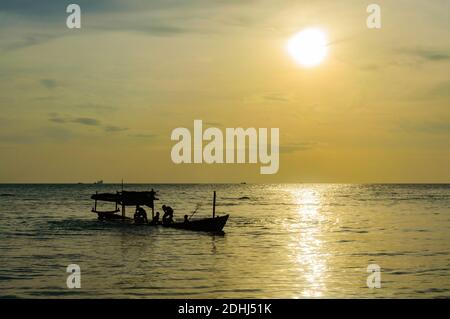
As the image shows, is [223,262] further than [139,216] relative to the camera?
No

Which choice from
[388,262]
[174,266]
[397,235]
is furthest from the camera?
[397,235]

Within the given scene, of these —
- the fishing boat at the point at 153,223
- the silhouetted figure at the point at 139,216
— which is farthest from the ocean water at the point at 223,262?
the silhouetted figure at the point at 139,216

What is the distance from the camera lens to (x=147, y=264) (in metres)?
29.4

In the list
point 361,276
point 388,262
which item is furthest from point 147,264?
point 388,262

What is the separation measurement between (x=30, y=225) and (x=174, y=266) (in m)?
32.7
